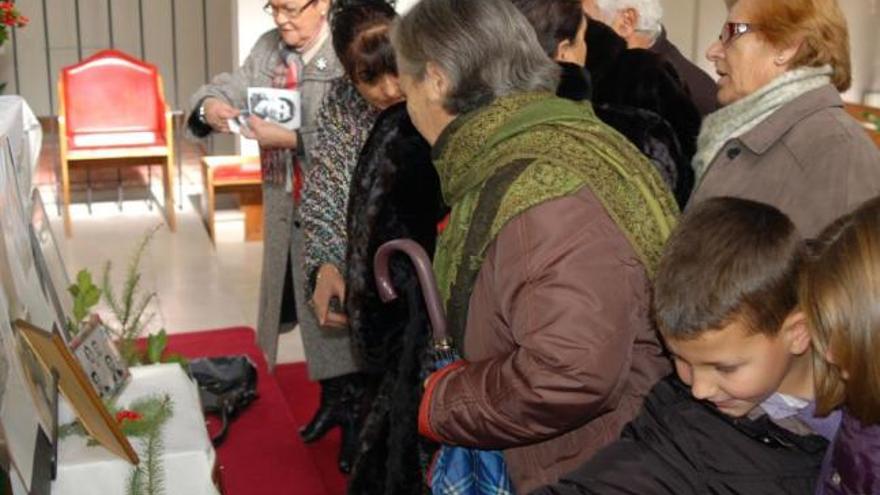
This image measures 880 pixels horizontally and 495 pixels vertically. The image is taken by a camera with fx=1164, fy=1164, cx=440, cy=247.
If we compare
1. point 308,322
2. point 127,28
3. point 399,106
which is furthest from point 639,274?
point 127,28

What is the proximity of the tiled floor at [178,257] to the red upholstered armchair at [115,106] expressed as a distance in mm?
337

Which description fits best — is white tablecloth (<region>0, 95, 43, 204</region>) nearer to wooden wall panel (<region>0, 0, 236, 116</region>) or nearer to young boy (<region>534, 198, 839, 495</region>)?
young boy (<region>534, 198, 839, 495</region>)

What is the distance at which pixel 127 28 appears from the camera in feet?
34.0

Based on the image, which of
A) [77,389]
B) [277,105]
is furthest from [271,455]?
[77,389]

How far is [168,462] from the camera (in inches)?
81.0

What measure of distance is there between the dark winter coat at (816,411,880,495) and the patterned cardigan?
198 centimetres

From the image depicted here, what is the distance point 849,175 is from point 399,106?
39.1 inches

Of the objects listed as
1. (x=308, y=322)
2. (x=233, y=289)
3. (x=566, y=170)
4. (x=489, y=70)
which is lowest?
(x=233, y=289)

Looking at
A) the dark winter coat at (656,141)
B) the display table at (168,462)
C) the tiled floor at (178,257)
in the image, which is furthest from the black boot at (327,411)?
the display table at (168,462)

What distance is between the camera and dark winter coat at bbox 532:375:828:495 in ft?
5.08

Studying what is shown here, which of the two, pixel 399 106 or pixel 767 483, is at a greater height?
pixel 399 106

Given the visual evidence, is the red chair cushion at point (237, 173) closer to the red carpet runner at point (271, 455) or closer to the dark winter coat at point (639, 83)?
the red carpet runner at point (271, 455)

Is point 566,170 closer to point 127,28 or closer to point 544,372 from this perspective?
point 544,372

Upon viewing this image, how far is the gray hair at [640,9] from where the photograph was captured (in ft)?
13.3
